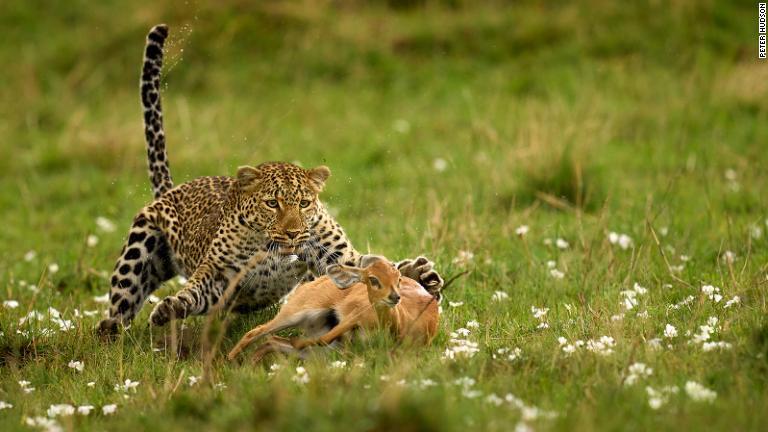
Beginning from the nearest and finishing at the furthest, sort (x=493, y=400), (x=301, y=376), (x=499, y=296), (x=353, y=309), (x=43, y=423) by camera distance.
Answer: (x=493, y=400) < (x=43, y=423) < (x=301, y=376) < (x=353, y=309) < (x=499, y=296)

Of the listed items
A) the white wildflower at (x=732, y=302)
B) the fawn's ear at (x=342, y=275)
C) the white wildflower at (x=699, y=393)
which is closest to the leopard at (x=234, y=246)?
the fawn's ear at (x=342, y=275)

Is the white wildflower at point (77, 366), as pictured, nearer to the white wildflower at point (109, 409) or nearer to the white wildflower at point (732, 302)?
the white wildflower at point (109, 409)

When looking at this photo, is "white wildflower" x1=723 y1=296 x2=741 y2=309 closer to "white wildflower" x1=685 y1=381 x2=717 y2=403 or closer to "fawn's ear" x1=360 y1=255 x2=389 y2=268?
"white wildflower" x1=685 y1=381 x2=717 y2=403

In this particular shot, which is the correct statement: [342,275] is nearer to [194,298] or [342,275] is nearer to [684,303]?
[194,298]

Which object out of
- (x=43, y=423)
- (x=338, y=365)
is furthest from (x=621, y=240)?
(x=43, y=423)

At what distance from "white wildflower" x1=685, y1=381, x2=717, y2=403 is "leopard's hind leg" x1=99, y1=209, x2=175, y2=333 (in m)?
3.92

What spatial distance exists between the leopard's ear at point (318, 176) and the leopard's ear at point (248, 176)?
0.32 meters

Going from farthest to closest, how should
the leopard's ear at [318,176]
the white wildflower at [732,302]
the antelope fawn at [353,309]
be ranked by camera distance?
1. the leopard's ear at [318,176]
2. the white wildflower at [732,302]
3. the antelope fawn at [353,309]

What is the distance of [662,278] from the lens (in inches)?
319

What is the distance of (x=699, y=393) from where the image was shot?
5336mm

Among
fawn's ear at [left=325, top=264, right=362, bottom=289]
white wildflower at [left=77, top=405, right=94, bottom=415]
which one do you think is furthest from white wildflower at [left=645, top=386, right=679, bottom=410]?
white wildflower at [left=77, top=405, right=94, bottom=415]

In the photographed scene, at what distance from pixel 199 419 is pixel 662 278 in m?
3.94

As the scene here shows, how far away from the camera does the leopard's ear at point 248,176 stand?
23.9 ft

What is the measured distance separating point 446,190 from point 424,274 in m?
4.05
